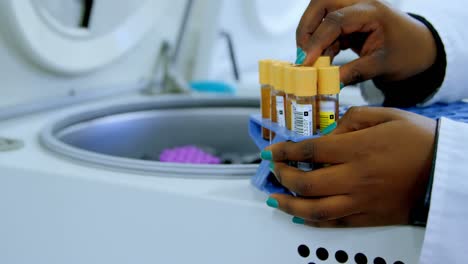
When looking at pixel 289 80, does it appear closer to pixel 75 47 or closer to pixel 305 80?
pixel 305 80

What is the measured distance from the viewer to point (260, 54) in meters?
2.37

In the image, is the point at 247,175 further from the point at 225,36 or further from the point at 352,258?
the point at 225,36

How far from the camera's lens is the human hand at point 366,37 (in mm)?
743

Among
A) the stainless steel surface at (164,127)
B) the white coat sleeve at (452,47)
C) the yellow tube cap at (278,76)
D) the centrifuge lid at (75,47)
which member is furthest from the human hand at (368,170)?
the centrifuge lid at (75,47)

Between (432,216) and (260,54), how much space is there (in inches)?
71.3

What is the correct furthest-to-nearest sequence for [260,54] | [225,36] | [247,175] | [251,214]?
[260,54]
[225,36]
[247,175]
[251,214]

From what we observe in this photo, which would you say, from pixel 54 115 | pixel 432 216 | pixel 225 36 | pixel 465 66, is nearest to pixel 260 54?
pixel 225 36

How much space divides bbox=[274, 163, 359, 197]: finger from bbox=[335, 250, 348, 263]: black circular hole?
4.0 inches

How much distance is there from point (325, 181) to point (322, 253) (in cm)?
13

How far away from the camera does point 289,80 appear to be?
692mm

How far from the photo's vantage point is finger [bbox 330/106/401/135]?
0.67 m

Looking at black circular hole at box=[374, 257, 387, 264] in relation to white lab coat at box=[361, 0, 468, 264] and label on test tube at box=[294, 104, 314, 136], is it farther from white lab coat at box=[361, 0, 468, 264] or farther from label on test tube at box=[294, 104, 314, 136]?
label on test tube at box=[294, 104, 314, 136]

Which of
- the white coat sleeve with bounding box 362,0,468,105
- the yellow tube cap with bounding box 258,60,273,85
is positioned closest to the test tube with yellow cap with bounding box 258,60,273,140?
the yellow tube cap with bounding box 258,60,273,85

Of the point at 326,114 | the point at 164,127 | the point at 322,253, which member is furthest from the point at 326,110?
the point at 164,127
